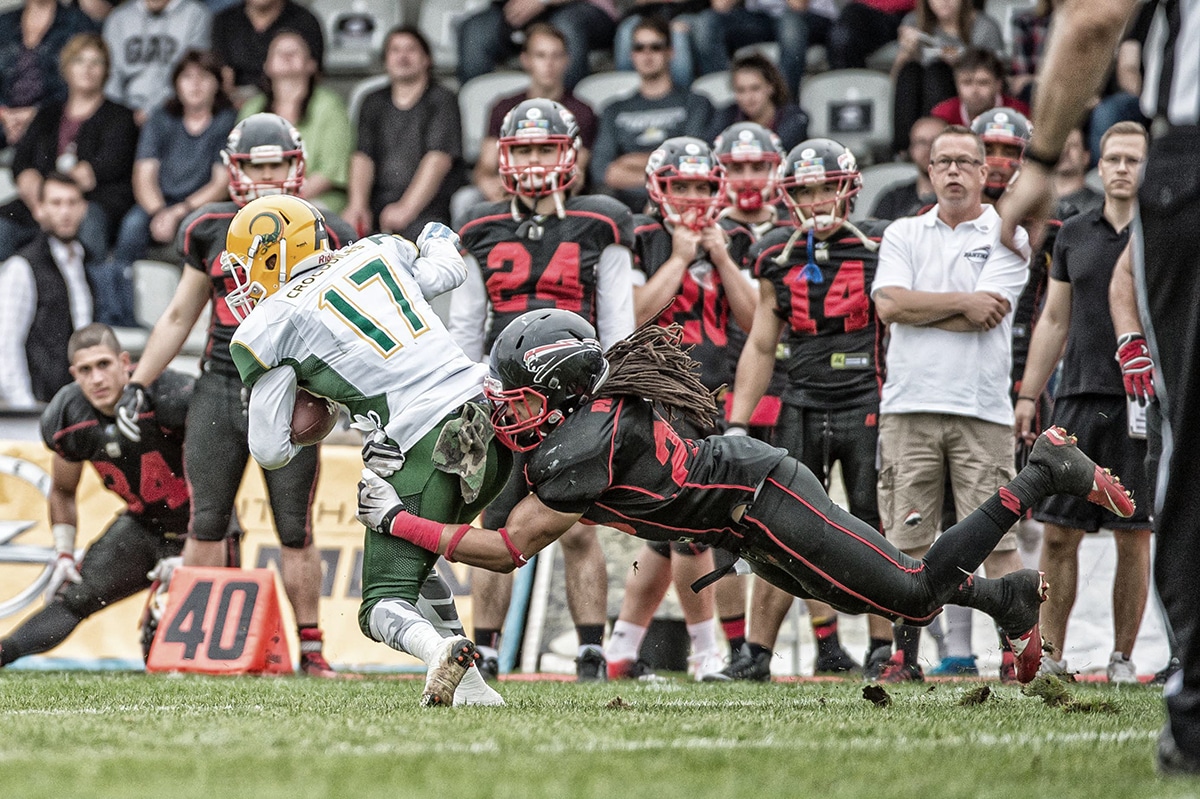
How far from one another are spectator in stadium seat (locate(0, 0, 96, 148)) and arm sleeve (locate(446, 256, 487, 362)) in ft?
20.0

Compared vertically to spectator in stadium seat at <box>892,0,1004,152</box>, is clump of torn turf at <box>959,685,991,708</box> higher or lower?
lower

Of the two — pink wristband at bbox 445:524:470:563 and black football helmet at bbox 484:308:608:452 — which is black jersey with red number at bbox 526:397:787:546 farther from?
pink wristband at bbox 445:524:470:563

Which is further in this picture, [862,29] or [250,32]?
[250,32]

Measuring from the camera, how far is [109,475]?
7258 mm

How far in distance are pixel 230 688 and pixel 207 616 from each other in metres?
1.19

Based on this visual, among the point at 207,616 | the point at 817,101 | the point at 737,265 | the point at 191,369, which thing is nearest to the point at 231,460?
the point at 207,616

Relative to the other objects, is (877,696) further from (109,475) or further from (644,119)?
(644,119)

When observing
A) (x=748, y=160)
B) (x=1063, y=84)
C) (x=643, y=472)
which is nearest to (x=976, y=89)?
(x=748, y=160)

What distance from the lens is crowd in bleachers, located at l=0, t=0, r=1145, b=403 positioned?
32.4ft

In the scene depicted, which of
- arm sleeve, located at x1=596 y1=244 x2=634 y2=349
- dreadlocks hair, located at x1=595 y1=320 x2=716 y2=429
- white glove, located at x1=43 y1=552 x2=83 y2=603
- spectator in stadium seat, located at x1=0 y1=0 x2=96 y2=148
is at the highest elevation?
spectator in stadium seat, located at x1=0 y1=0 x2=96 y2=148

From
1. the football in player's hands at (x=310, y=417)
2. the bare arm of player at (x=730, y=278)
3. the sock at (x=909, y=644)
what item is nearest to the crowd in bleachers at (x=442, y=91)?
the bare arm of player at (x=730, y=278)

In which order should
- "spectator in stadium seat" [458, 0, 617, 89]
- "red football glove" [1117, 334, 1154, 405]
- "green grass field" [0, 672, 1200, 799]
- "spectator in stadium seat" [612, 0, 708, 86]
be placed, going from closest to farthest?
1. "green grass field" [0, 672, 1200, 799]
2. "red football glove" [1117, 334, 1154, 405]
3. "spectator in stadium seat" [612, 0, 708, 86]
4. "spectator in stadium seat" [458, 0, 617, 89]

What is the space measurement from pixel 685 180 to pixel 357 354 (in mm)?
2799

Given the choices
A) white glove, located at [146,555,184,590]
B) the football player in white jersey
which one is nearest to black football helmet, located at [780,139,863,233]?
the football player in white jersey
